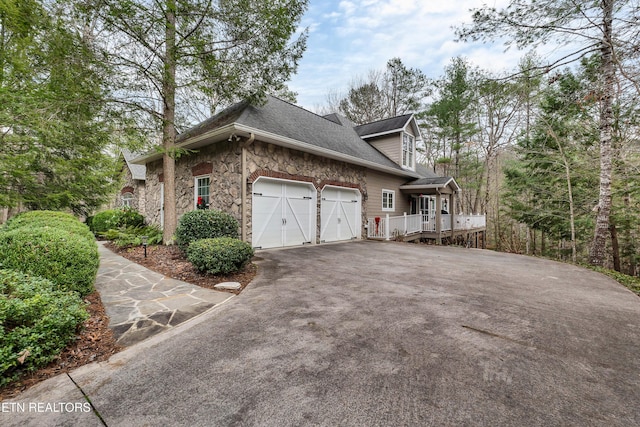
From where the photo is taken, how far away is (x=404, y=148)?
45.0 feet

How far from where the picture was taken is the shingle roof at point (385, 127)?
13.4 m

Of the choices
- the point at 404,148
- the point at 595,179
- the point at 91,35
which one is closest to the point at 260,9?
the point at 91,35

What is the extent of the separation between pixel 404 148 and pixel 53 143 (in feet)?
46.5

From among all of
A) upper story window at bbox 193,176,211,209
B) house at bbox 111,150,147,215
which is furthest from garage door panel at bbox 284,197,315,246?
house at bbox 111,150,147,215

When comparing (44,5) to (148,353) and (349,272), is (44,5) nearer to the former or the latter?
(148,353)

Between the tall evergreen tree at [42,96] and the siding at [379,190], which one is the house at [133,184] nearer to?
the tall evergreen tree at [42,96]

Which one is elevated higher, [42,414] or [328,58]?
[328,58]

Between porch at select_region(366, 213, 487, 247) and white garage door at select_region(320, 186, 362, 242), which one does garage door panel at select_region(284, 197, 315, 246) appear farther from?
porch at select_region(366, 213, 487, 247)

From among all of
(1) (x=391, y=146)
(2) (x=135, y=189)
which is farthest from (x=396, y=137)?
(2) (x=135, y=189)

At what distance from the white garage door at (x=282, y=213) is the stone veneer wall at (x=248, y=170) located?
258 mm

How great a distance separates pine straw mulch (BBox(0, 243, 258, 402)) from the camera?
2.10 meters

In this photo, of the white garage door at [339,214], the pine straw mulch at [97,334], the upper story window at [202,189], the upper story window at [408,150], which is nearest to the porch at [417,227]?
the white garage door at [339,214]

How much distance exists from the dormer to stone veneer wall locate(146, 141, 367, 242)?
4.00m

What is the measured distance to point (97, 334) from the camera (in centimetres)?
278
